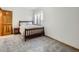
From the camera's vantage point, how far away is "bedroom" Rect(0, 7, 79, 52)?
258 centimetres

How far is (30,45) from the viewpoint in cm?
287

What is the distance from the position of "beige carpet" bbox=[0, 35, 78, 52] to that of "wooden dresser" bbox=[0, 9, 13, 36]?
5.7 inches

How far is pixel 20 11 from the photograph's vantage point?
249 centimetres

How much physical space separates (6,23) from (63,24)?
1.85 metres

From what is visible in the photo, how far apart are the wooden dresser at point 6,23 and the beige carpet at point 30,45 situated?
0.48 ft

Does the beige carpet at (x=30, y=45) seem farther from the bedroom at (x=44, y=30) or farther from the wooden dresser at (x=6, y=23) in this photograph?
the wooden dresser at (x=6, y=23)

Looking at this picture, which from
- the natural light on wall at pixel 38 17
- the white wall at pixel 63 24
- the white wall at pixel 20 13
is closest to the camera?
the white wall at pixel 20 13

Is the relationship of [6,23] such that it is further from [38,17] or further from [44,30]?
[44,30]

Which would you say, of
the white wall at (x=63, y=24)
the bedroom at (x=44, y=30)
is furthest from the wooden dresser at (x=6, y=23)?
the white wall at (x=63, y=24)

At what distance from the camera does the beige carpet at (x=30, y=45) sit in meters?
2.66

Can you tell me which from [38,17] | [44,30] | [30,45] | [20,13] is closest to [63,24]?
[44,30]

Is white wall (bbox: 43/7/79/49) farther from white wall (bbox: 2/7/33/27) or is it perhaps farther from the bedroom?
white wall (bbox: 2/7/33/27)
